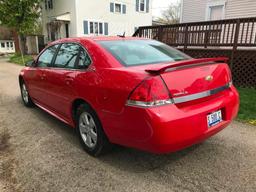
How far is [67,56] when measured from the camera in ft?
13.0

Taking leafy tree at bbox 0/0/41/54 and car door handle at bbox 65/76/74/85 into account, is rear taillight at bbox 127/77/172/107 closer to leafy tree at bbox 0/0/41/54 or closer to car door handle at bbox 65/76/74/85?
car door handle at bbox 65/76/74/85

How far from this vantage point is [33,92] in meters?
5.23

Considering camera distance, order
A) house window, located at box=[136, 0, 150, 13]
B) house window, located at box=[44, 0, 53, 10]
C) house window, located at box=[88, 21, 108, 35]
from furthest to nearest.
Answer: house window, located at box=[136, 0, 150, 13] < house window, located at box=[44, 0, 53, 10] < house window, located at box=[88, 21, 108, 35]

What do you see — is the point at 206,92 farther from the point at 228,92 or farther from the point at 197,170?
the point at 197,170

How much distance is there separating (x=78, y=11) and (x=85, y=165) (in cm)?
2119

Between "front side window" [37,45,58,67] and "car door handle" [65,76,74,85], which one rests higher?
"front side window" [37,45,58,67]

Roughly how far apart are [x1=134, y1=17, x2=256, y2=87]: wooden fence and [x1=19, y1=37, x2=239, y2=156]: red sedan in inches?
178

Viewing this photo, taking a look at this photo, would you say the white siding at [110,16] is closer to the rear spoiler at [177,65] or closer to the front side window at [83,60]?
the front side window at [83,60]

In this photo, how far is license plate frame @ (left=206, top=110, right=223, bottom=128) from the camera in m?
2.82

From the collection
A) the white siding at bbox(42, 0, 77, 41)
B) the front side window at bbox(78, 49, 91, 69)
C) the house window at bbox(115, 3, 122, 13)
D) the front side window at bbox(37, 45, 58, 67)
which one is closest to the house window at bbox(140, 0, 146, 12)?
the house window at bbox(115, 3, 122, 13)

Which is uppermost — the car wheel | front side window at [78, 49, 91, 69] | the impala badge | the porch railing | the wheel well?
the porch railing

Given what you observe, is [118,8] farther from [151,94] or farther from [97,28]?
[151,94]

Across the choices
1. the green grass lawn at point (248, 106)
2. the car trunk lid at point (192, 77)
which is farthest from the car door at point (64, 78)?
the green grass lawn at point (248, 106)

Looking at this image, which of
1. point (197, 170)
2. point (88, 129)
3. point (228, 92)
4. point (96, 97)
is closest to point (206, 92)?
point (228, 92)
